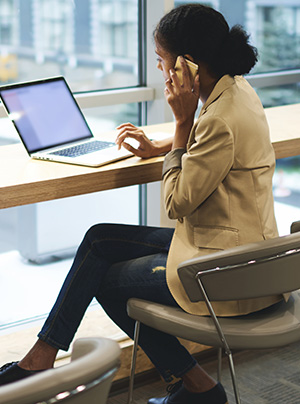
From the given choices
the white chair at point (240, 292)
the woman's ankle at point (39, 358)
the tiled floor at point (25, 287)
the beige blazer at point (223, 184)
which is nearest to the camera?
the white chair at point (240, 292)

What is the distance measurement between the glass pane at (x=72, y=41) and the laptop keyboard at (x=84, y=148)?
2.11 ft

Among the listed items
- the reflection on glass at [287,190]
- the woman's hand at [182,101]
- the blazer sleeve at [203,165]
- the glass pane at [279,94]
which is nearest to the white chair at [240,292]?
the blazer sleeve at [203,165]

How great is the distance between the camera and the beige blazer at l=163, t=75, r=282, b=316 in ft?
4.94

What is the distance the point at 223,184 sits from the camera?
1.56 m

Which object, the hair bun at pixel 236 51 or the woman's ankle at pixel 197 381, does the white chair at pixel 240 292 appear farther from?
the hair bun at pixel 236 51

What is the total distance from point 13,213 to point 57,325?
972 millimetres

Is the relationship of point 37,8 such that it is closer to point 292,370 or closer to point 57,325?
point 57,325

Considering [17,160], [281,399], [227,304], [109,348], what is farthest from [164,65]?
[281,399]

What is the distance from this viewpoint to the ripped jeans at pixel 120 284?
1.70 m

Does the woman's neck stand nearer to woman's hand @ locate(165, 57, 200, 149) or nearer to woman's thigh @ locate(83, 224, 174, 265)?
woman's hand @ locate(165, 57, 200, 149)

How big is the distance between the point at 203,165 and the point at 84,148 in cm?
54

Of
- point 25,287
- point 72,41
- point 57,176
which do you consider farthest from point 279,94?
point 57,176

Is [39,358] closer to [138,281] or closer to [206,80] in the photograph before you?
[138,281]

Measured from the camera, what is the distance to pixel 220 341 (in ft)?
4.99
